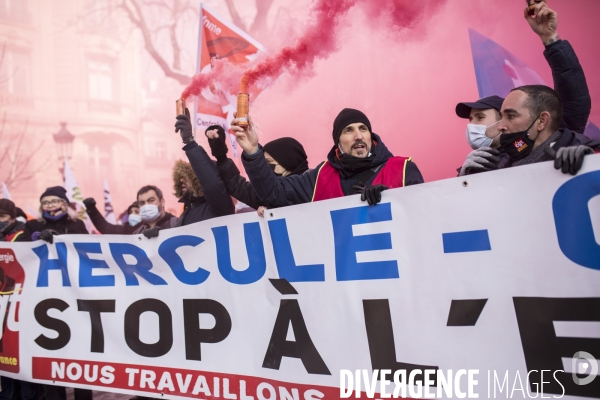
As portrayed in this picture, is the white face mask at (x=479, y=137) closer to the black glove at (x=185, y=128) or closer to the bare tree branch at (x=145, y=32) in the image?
the black glove at (x=185, y=128)

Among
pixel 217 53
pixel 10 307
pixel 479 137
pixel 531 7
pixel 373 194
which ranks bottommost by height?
pixel 10 307

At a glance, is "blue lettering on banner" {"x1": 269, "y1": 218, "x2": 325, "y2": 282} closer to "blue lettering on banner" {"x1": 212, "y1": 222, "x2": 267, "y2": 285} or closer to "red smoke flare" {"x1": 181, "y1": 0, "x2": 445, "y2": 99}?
Result: "blue lettering on banner" {"x1": 212, "y1": 222, "x2": 267, "y2": 285}

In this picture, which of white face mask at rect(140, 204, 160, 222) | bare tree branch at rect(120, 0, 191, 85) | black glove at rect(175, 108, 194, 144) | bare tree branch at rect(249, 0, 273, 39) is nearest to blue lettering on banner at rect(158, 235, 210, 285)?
black glove at rect(175, 108, 194, 144)

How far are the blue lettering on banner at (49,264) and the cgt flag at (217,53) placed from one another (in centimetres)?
195

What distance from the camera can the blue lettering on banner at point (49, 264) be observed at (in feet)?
11.2

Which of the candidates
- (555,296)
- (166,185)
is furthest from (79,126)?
(555,296)

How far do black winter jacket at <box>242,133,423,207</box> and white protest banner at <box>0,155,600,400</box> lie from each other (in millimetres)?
193

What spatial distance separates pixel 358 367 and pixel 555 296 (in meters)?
0.84

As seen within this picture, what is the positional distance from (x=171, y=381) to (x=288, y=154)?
1.54 metres

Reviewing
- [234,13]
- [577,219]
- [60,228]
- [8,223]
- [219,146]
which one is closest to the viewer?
[577,219]

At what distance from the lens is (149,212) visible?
13.6 ft

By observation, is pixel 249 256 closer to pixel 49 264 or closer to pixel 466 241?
pixel 466 241

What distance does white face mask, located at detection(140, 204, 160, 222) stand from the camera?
4145mm

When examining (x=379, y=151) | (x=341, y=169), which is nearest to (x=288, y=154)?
(x=341, y=169)
